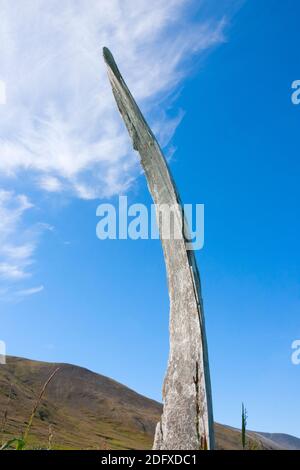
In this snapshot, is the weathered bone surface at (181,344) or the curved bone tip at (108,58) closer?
the weathered bone surface at (181,344)

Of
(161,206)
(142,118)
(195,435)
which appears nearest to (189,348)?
(195,435)

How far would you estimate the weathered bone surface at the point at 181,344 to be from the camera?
5652mm

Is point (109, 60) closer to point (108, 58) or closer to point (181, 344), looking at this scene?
point (108, 58)

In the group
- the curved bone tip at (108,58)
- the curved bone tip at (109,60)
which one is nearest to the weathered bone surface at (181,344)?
the curved bone tip at (109,60)

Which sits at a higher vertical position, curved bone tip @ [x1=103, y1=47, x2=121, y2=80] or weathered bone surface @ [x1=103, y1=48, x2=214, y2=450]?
curved bone tip @ [x1=103, y1=47, x2=121, y2=80]

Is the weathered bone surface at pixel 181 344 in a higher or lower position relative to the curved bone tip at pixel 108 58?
lower

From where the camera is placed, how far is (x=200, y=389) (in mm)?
5727

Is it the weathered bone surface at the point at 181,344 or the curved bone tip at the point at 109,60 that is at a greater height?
the curved bone tip at the point at 109,60

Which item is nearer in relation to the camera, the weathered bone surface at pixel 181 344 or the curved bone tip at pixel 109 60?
the weathered bone surface at pixel 181 344

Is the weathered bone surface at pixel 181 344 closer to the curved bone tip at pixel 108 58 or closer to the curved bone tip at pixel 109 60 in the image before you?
the curved bone tip at pixel 109 60

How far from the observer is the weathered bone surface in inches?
223

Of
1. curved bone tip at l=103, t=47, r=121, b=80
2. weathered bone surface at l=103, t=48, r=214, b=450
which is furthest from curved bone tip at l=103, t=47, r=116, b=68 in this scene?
weathered bone surface at l=103, t=48, r=214, b=450

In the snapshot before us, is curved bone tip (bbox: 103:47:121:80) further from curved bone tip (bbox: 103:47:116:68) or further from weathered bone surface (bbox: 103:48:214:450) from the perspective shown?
weathered bone surface (bbox: 103:48:214:450)
